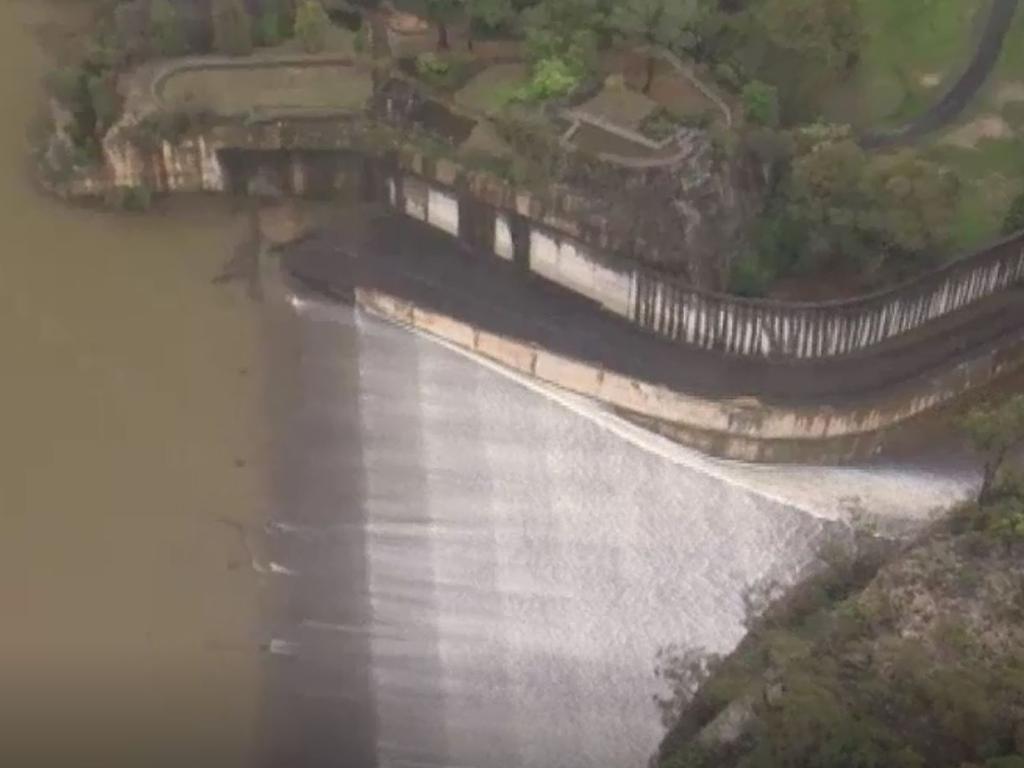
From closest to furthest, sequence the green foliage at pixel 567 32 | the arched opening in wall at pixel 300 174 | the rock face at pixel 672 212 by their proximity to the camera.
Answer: the rock face at pixel 672 212 → the green foliage at pixel 567 32 → the arched opening in wall at pixel 300 174

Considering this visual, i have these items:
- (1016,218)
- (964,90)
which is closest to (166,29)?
(964,90)

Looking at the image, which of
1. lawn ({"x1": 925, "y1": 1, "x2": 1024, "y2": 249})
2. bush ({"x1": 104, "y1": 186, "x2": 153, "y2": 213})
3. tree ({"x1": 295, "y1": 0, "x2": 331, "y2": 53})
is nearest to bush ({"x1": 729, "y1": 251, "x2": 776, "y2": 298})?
lawn ({"x1": 925, "y1": 1, "x2": 1024, "y2": 249})

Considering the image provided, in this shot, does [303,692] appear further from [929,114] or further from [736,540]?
[929,114]

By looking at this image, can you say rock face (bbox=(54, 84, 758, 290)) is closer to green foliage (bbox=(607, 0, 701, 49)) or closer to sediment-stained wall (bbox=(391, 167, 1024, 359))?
sediment-stained wall (bbox=(391, 167, 1024, 359))

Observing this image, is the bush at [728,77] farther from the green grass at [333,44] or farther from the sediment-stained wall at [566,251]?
the green grass at [333,44]

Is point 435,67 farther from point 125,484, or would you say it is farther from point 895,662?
point 895,662

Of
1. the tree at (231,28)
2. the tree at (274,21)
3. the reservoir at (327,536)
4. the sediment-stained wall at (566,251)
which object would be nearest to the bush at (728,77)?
the sediment-stained wall at (566,251)
